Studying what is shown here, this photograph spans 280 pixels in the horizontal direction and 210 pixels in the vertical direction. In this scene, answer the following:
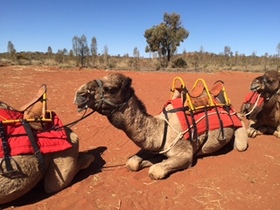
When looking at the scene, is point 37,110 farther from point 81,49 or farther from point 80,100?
point 81,49

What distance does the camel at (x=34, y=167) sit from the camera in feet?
13.4

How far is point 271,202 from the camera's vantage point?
4.50 m

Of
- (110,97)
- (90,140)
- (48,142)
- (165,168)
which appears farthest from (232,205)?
(90,140)

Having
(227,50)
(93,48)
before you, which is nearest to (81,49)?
(93,48)

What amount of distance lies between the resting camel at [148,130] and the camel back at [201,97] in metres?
0.27

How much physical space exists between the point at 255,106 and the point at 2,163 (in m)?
4.84

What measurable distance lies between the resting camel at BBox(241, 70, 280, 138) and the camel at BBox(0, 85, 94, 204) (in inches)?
145

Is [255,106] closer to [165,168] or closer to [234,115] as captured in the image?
[234,115]

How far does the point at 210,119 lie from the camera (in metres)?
5.75

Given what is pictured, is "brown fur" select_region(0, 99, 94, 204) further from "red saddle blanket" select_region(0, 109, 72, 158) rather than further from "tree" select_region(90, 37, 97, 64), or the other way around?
"tree" select_region(90, 37, 97, 64)

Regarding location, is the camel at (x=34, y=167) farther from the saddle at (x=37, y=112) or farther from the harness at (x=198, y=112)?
the harness at (x=198, y=112)

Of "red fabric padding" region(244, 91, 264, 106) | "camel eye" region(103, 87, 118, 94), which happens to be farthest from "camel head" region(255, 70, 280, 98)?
"camel eye" region(103, 87, 118, 94)

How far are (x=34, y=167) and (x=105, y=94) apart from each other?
1320mm

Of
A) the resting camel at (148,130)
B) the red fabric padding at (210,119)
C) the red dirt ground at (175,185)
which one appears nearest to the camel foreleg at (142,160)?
the resting camel at (148,130)
